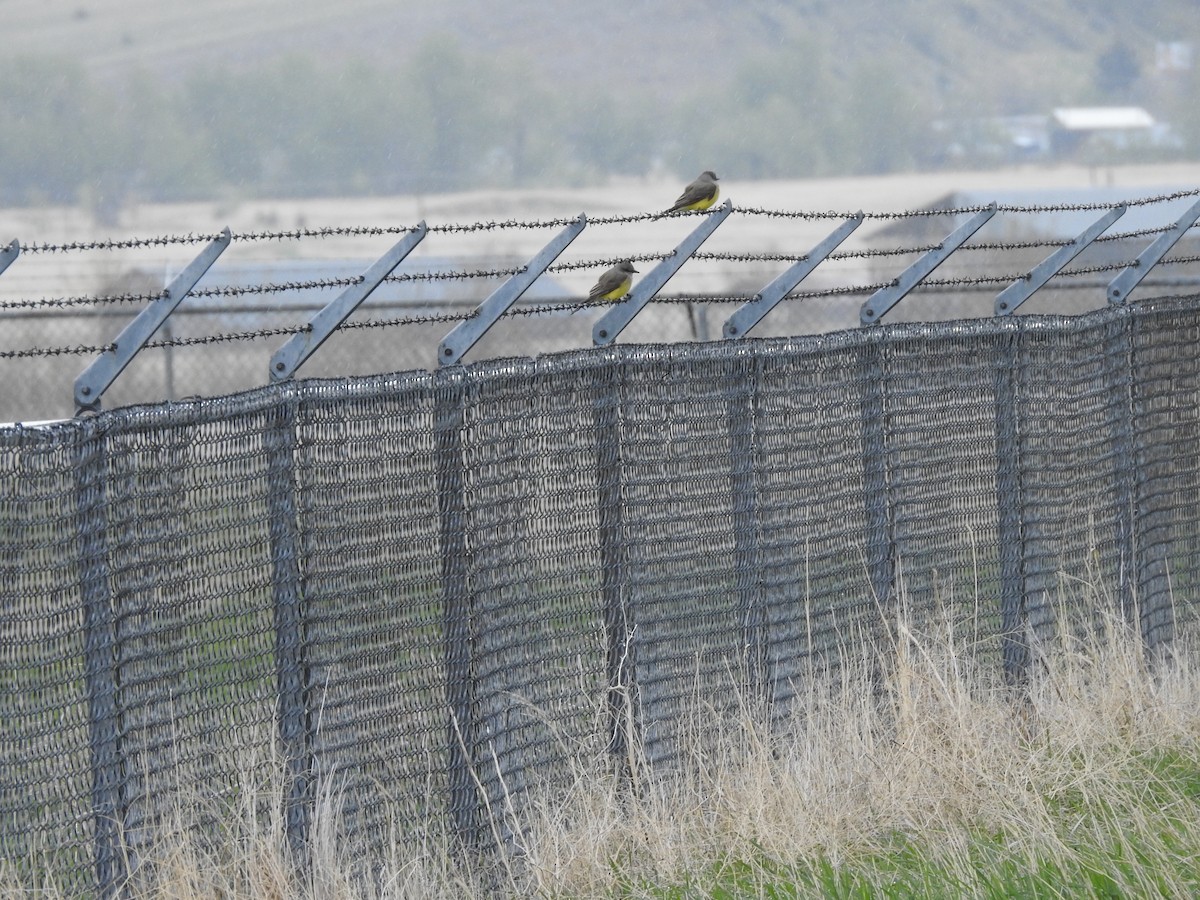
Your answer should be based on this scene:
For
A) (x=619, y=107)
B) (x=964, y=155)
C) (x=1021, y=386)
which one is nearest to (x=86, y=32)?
(x=619, y=107)

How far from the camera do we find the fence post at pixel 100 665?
4.07m

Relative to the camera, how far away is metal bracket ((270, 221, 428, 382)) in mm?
4539

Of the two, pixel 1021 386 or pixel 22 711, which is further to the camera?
pixel 1021 386

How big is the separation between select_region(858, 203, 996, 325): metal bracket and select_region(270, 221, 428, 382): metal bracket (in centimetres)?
206

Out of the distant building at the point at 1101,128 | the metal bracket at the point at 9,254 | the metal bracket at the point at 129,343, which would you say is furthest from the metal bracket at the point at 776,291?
the distant building at the point at 1101,128

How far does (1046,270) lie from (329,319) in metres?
3.19

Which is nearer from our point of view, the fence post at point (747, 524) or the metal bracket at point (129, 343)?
the metal bracket at point (129, 343)

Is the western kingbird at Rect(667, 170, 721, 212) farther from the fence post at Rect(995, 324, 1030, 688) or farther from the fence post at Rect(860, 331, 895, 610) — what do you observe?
the fence post at Rect(995, 324, 1030, 688)

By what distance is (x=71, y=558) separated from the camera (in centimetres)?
404

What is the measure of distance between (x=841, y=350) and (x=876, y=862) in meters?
1.95

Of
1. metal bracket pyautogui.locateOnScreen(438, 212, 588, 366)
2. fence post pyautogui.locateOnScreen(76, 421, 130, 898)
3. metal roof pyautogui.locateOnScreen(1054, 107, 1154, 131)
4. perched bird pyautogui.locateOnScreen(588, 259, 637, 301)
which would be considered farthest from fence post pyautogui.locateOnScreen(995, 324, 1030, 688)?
metal roof pyautogui.locateOnScreen(1054, 107, 1154, 131)

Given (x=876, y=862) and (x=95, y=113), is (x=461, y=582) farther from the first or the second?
(x=95, y=113)

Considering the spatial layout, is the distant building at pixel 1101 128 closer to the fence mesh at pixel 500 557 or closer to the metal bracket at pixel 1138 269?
the metal bracket at pixel 1138 269

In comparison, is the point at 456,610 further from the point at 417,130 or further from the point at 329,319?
the point at 417,130
